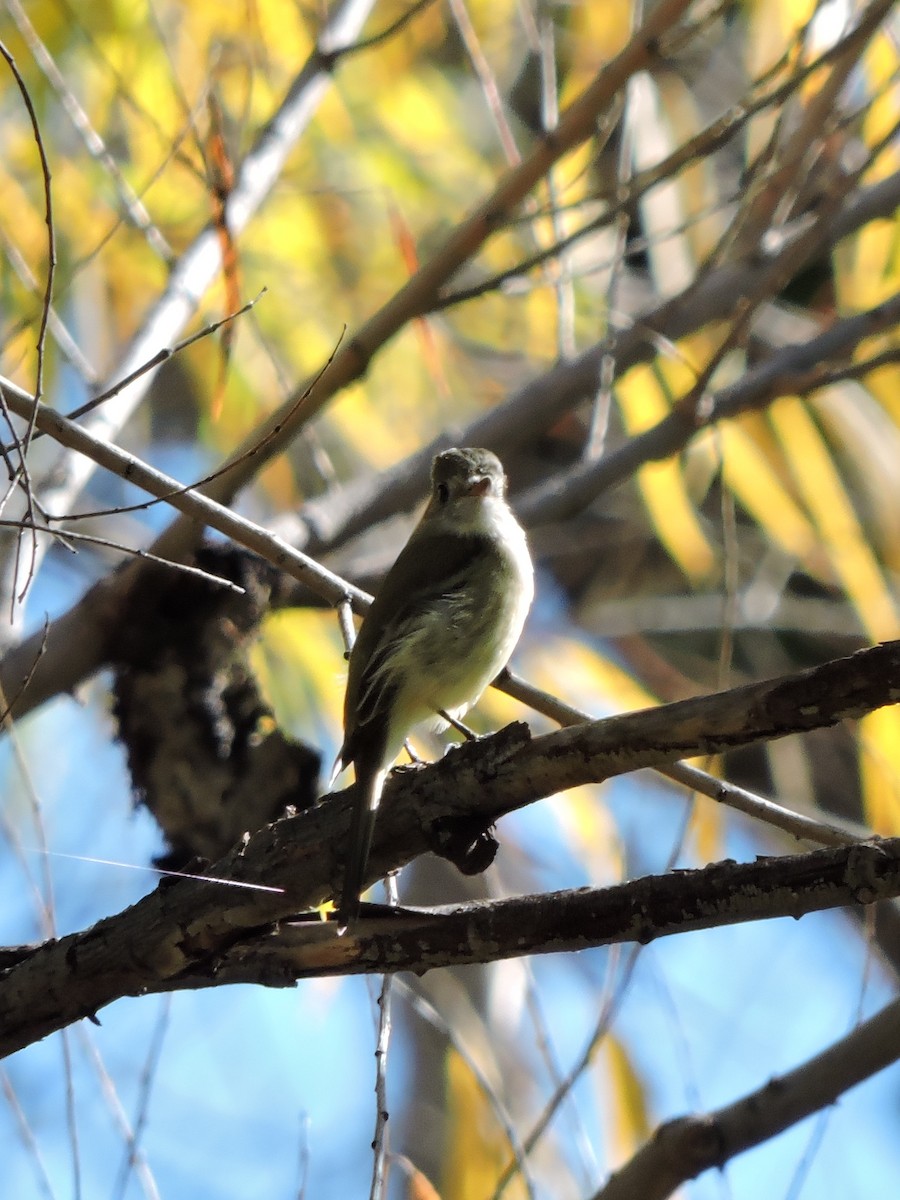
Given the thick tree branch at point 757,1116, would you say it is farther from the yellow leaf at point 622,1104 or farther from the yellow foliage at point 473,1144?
the yellow foliage at point 473,1144

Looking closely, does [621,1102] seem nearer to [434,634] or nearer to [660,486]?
[434,634]

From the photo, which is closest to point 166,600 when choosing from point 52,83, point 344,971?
point 52,83

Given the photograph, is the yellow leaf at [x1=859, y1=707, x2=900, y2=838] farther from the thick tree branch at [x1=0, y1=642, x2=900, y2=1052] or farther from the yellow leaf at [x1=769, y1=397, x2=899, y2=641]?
the thick tree branch at [x1=0, y1=642, x2=900, y2=1052]

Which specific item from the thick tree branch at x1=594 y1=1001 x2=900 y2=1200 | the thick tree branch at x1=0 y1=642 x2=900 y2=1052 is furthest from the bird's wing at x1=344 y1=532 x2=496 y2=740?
the thick tree branch at x1=594 y1=1001 x2=900 y2=1200

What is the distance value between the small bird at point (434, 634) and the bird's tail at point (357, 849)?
19 centimetres

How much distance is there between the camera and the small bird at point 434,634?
3.13m

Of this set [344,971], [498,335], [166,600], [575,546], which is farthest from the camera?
[575,546]

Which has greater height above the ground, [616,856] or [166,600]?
[166,600]

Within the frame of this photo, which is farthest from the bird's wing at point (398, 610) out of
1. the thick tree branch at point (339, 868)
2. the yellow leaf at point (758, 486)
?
the yellow leaf at point (758, 486)

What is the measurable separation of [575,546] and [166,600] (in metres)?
2.40

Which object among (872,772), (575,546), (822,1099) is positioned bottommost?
(822,1099)

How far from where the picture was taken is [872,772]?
155 inches

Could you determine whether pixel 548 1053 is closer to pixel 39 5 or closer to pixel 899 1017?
pixel 899 1017

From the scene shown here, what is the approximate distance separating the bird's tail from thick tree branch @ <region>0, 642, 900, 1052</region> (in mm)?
29
